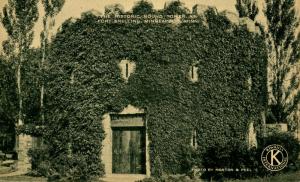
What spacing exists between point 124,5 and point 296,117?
1078 cm

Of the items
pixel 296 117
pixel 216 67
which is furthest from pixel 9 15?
pixel 296 117

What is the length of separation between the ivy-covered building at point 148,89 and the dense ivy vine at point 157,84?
0.04 metres

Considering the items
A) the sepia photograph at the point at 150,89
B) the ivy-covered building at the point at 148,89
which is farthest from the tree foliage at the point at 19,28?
the ivy-covered building at the point at 148,89

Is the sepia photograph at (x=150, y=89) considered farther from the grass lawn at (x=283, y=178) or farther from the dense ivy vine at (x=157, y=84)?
the grass lawn at (x=283, y=178)

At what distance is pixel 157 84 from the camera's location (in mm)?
15680

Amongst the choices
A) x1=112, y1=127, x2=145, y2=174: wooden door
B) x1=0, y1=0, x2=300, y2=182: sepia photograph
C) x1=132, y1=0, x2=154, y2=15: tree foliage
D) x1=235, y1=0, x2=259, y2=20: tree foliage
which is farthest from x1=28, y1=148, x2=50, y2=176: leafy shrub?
x1=235, y1=0, x2=259, y2=20: tree foliage

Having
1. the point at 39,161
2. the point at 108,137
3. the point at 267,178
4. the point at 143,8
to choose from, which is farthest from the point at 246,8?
the point at 39,161

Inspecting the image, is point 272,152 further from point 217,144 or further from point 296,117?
point 296,117

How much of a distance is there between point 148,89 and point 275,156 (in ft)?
19.5

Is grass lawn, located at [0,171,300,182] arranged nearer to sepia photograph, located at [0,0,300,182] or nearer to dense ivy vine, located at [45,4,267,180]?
sepia photograph, located at [0,0,300,182]

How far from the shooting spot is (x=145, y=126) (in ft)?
51.9

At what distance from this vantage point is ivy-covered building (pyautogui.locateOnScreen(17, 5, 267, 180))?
1569 centimetres

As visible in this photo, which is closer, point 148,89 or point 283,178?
point 283,178

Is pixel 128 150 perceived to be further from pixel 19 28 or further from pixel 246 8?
pixel 246 8
